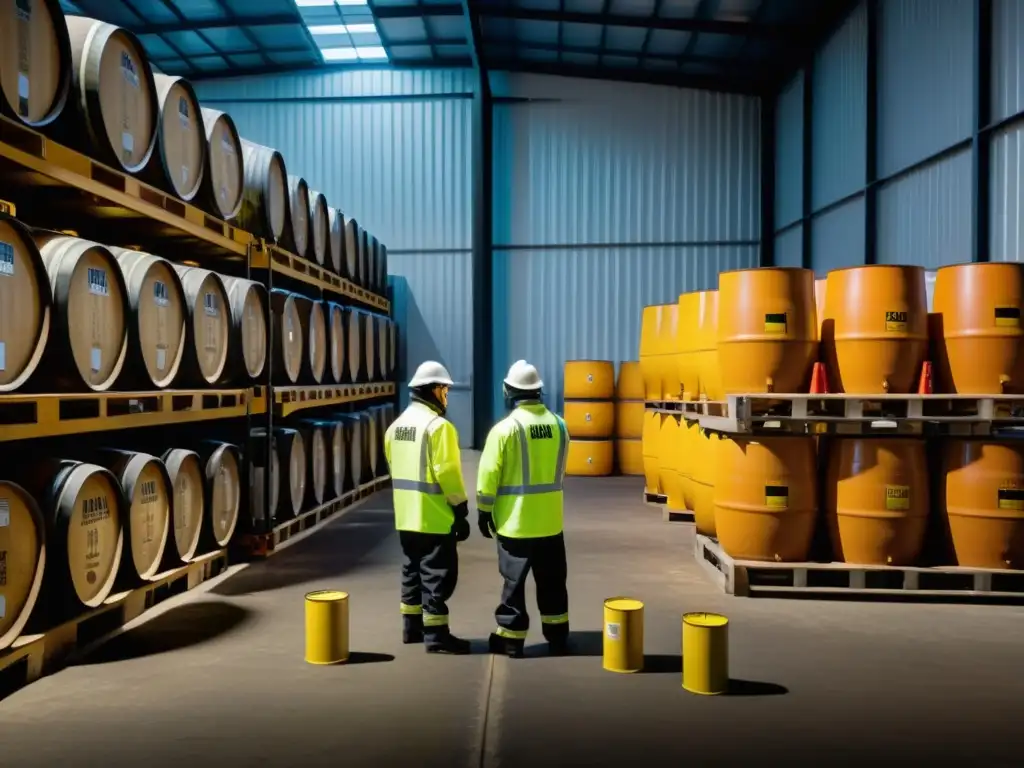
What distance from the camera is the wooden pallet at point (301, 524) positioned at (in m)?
6.46

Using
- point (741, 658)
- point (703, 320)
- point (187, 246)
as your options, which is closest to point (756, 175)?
point (703, 320)

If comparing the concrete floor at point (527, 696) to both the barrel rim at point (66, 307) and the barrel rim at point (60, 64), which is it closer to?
the barrel rim at point (66, 307)

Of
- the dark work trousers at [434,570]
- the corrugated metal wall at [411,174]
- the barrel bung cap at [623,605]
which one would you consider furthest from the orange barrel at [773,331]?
the corrugated metal wall at [411,174]

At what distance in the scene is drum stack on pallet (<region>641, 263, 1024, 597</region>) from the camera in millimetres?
5227

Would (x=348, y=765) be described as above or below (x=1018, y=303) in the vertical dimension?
below

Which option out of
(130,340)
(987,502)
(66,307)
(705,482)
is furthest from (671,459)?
(66,307)

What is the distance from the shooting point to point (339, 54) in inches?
551

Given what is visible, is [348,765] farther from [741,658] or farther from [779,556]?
[779,556]

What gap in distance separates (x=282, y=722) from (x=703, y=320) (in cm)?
Result: 528

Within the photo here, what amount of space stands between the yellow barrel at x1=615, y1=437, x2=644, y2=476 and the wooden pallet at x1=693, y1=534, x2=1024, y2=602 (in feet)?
23.0

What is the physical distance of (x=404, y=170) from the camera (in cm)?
1437

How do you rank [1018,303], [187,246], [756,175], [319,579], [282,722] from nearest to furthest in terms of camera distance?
[282,722] → [1018,303] → [319,579] → [187,246] → [756,175]

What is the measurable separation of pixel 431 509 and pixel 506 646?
0.81 meters

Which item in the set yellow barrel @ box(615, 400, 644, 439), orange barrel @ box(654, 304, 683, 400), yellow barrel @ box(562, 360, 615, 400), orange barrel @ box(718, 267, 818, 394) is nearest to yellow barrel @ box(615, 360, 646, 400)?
yellow barrel @ box(615, 400, 644, 439)
